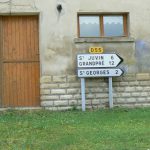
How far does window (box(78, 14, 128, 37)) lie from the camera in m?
14.8

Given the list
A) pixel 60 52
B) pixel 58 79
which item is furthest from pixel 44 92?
pixel 60 52

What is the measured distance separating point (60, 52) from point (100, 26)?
142cm

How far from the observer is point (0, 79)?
47.5 ft

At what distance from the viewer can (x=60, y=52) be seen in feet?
47.5

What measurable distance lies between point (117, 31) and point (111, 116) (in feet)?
10.4

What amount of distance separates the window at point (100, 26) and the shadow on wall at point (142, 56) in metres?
0.54

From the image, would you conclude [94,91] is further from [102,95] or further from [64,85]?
[64,85]

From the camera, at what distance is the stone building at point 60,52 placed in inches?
568

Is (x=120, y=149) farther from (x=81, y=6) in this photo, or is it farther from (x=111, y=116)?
(x=81, y=6)

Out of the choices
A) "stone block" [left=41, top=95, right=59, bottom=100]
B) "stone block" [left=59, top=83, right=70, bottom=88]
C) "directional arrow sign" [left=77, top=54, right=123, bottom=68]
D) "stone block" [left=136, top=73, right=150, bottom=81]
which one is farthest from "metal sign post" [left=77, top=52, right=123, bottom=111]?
"stone block" [left=41, top=95, right=59, bottom=100]

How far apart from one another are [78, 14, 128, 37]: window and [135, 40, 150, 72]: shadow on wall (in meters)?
0.54

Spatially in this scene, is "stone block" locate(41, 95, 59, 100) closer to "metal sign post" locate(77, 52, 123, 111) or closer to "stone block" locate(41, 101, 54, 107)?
"stone block" locate(41, 101, 54, 107)

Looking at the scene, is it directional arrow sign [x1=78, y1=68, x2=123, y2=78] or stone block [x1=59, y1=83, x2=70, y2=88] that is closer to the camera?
directional arrow sign [x1=78, y1=68, x2=123, y2=78]

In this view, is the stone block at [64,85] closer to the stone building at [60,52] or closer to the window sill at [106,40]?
the stone building at [60,52]
